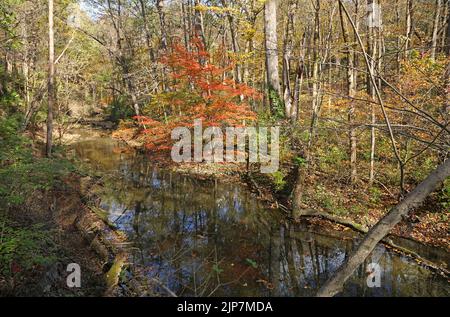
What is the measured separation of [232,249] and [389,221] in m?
4.79

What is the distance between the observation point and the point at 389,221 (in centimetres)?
335

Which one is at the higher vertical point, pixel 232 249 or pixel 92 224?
pixel 92 224

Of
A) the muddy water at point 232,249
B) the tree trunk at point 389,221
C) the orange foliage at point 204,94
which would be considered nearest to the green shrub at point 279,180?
the muddy water at point 232,249

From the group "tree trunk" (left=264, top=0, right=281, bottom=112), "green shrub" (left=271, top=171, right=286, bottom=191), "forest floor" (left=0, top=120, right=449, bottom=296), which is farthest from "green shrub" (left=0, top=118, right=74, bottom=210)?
"tree trunk" (left=264, top=0, right=281, bottom=112)

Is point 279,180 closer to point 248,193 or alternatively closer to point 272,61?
point 248,193

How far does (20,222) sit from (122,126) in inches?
764

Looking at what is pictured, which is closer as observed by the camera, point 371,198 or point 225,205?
point 371,198

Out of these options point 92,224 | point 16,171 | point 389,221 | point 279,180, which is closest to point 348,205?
point 279,180

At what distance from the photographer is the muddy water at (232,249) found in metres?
6.16

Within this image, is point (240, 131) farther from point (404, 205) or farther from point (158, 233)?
point (404, 205)

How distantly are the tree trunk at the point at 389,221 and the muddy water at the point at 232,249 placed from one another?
2605 millimetres

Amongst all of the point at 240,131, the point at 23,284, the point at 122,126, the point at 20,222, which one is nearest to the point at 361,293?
the point at 23,284
